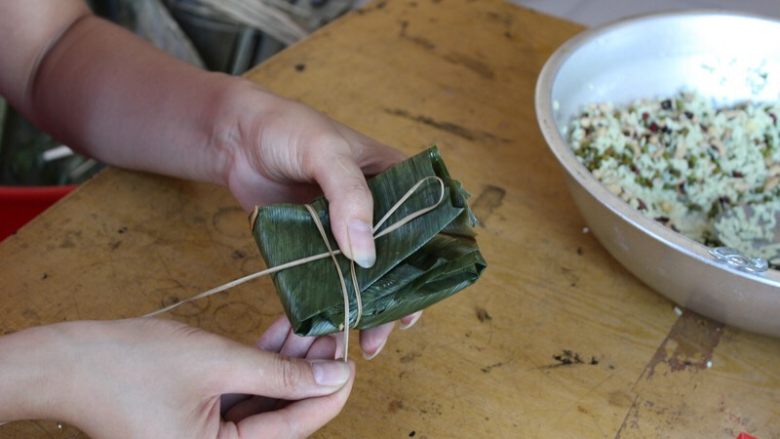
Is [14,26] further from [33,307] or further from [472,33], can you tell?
[472,33]

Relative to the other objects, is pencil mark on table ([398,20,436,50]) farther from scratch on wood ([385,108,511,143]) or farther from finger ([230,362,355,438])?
finger ([230,362,355,438])

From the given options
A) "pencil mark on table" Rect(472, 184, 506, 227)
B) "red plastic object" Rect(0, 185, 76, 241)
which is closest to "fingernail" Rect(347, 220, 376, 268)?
"pencil mark on table" Rect(472, 184, 506, 227)

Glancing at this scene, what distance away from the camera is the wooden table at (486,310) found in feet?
2.93

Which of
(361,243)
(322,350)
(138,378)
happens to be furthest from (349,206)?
(138,378)

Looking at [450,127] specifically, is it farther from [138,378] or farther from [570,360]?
[138,378]

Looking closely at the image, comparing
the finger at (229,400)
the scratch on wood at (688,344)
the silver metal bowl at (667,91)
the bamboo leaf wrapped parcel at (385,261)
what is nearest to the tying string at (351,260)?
the bamboo leaf wrapped parcel at (385,261)

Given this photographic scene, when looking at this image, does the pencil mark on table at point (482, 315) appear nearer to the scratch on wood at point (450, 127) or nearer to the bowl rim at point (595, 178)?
the bowl rim at point (595, 178)

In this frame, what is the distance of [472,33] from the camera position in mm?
1538

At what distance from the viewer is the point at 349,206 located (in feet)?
2.64

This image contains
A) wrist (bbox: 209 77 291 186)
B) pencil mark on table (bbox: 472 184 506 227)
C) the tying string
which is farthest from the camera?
pencil mark on table (bbox: 472 184 506 227)

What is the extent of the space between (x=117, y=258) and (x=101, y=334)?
351mm

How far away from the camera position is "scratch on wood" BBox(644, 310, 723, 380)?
968 millimetres

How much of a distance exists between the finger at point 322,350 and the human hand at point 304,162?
6 cm

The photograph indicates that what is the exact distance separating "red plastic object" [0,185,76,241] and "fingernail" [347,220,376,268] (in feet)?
2.28
